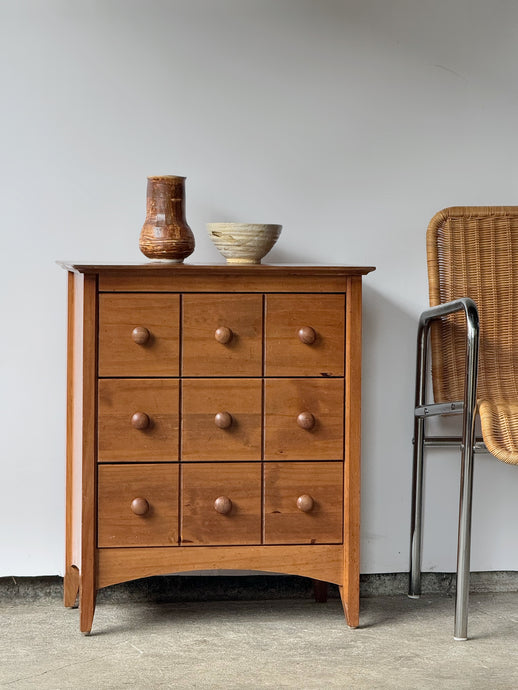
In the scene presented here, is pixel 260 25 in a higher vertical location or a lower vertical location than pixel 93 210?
higher

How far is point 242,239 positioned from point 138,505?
2.06ft

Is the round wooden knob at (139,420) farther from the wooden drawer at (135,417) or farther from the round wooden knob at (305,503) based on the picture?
the round wooden knob at (305,503)

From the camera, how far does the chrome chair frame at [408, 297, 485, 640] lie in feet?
6.22

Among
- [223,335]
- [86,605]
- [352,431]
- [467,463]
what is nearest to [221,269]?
[223,335]

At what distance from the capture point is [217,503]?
1903mm

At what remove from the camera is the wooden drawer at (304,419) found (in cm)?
192

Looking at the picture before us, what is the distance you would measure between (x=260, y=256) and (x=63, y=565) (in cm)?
93

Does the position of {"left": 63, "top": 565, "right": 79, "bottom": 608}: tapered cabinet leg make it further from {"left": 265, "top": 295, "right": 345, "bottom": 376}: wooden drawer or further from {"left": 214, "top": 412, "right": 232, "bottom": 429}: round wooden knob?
{"left": 265, "top": 295, "right": 345, "bottom": 376}: wooden drawer

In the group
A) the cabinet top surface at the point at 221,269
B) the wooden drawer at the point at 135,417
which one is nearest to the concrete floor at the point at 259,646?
the wooden drawer at the point at 135,417

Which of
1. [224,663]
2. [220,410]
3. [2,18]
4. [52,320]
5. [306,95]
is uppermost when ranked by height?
[2,18]

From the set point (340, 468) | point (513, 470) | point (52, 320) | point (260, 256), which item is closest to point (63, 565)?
point (52, 320)

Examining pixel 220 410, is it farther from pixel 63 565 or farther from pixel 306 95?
pixel 306 95

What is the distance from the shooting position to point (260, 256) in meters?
2.04

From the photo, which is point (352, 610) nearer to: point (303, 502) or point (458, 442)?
point (303, 502)
